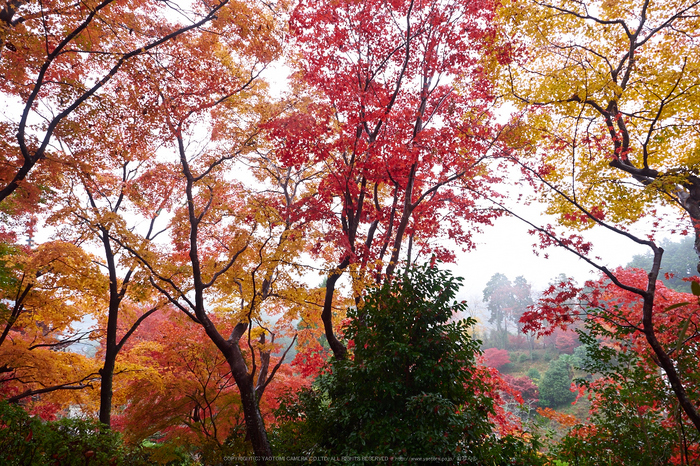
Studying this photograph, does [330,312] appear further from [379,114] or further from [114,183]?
[114,183]

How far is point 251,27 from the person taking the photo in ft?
16.7

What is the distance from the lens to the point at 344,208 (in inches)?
257

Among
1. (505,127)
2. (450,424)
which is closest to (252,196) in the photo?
(505,127)

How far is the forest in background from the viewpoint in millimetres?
3906

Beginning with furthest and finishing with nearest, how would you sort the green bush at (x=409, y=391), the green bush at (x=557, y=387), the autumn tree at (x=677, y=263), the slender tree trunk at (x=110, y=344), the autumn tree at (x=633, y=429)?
the autumn tree at (x=677, y=263) → the green bush at (x=557, y=387) → the slender tree trunk at (x=110, y=344) → the autumn tree at (x=633, y=429) → the green bush at (x=409, y=391)

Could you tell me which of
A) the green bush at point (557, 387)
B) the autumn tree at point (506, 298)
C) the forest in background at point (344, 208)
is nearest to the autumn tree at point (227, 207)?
the forest in background at point (344, 208)

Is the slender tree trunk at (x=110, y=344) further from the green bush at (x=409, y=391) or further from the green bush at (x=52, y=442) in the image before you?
the green bush at (x=409, y=391)

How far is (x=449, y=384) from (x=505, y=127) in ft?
14.9

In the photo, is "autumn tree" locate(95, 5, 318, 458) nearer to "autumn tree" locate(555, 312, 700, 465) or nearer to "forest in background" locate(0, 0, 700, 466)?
"forest in background" locate(0, 0, 700, 466)

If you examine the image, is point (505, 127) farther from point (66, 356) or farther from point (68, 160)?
point (66, 356)

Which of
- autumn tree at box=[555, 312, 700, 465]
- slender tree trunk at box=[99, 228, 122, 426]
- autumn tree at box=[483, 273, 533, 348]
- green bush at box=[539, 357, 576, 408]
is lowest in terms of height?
green bush at box=[539, 357, 576, 408]

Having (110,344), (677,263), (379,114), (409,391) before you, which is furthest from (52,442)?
(677,263)

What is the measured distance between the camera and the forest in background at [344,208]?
12.8 ft

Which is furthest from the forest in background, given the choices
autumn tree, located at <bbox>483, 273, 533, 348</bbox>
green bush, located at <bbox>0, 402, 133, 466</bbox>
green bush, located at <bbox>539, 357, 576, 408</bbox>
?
autumn tree, located at <bbox>483, 273, 533, 348</bbox>
